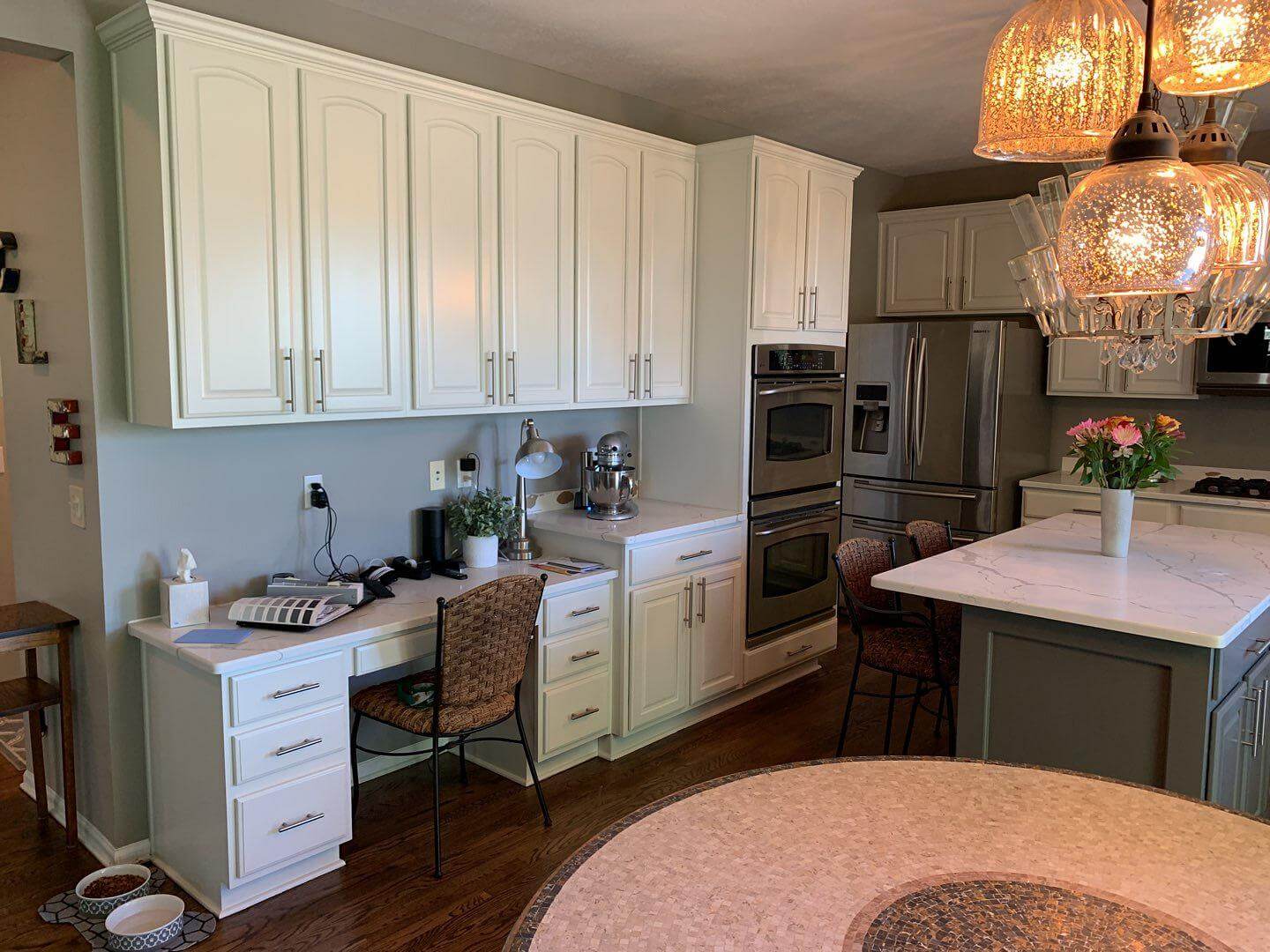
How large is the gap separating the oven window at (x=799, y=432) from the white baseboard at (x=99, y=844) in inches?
110

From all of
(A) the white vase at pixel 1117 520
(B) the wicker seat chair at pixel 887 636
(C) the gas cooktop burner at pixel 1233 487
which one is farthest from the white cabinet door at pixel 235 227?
Result: (C) the gas cooktop burner at pixel 1233 487

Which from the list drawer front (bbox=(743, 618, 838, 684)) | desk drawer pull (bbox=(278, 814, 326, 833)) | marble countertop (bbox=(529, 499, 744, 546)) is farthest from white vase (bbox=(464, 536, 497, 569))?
drawer front (bbox=(743, 618, 838, 684))

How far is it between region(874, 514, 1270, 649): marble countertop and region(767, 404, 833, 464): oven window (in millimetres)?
1072

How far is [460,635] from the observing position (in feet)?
9.18

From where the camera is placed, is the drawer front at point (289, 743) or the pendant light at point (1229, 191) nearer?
the pendant light at point (1229, 191)

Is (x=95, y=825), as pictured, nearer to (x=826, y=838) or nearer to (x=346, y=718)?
(x=346, y=718)

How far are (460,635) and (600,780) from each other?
1057mm

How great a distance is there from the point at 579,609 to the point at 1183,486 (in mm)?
3536

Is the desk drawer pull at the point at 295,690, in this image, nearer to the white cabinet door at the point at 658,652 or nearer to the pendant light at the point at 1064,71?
the white cabinet door at the point at 658,652

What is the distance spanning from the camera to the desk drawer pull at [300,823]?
2.69 m

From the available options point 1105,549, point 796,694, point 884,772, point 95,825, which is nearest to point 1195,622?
Answer: point 1105,549

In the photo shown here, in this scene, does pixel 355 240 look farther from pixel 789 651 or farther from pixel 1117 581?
pixel 789 651

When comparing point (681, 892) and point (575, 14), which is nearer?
point (681, 892)

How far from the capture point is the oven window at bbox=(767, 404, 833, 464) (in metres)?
4.23
